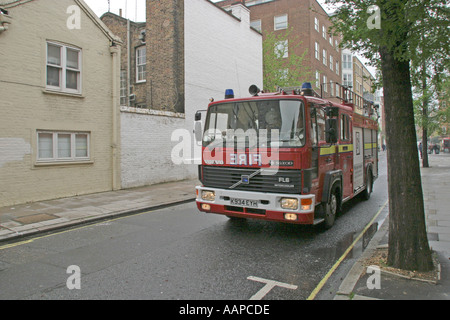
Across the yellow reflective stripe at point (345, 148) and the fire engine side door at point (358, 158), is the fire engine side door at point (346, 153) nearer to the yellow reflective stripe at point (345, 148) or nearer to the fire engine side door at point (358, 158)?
the yellow reflective stripe at point (345, 148)

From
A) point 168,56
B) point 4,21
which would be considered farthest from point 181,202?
point 168,56

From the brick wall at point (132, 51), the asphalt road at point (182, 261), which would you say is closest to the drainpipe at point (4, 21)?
the asphalt road at point (182, 261)

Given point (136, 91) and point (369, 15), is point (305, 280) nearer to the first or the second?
point (369, 15)

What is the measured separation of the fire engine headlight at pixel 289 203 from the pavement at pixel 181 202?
4.16 ft

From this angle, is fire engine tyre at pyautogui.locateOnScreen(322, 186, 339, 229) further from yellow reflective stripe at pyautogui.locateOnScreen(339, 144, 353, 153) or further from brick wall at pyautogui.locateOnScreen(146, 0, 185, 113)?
brick wall at pyautogui.locateOnScreen(146, 0, 185, 113)

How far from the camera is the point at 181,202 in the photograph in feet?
35.3

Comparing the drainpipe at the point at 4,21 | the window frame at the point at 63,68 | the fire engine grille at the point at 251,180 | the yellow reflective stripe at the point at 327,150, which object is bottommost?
the fire engine grille at the point at 251,180

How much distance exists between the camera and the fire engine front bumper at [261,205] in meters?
5.65

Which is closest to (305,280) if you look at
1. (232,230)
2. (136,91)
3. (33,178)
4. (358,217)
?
(232,230)

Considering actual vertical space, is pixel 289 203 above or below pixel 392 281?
above

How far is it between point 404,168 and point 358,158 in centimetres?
500

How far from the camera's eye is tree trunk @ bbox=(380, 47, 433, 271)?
4.33 metres

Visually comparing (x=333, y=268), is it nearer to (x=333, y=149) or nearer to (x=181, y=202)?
(x=333, y=149)

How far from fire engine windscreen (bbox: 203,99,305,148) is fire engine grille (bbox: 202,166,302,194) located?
47cm
